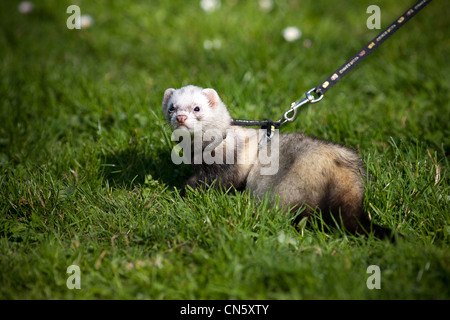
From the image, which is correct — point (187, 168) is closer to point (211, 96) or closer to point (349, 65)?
point (211, 96)

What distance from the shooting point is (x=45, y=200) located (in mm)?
3141

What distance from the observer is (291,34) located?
19.6 ft

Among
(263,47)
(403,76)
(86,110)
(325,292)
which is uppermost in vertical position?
(263,47)

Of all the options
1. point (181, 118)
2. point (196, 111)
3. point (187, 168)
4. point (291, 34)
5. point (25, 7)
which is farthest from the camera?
point (25, 7)

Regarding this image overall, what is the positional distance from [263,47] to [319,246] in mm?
3646

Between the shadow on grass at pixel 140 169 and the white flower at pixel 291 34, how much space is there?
9.95 ft

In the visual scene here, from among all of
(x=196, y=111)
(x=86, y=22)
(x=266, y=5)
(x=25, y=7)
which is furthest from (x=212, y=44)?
(x=25, y=7)

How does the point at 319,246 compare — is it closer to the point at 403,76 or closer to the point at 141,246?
the point at 141,246

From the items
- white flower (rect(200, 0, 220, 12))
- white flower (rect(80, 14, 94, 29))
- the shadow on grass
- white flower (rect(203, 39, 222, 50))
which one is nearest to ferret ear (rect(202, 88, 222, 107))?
the shadow on grass

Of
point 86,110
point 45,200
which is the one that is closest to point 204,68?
point 86,110

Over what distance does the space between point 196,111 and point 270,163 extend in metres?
0.72

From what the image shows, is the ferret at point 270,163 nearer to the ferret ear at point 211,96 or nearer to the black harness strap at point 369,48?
the ferret ear at point 211,96

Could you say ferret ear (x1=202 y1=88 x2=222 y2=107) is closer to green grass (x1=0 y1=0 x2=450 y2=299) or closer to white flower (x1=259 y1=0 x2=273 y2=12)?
green grass (x1=0 y1=0 x2=450 y2=299)

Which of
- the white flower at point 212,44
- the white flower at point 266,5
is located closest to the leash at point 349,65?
the white flower at point 212,44
